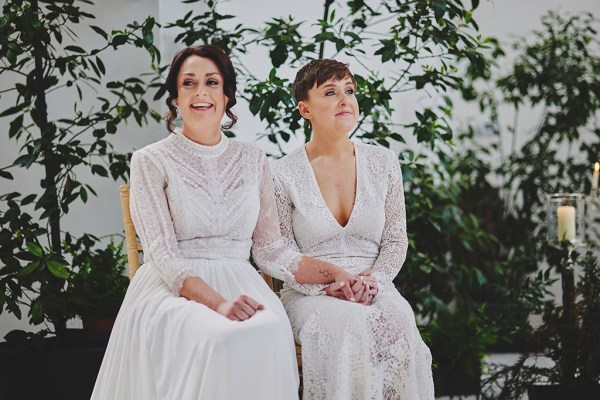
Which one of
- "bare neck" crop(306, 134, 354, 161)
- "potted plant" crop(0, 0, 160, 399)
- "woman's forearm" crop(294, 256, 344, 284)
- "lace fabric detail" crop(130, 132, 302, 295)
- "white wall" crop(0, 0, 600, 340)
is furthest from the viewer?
"white wall" crop(0, 0, 600, 340)

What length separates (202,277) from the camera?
104 inches

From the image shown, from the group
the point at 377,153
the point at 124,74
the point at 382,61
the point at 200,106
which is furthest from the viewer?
the point at 124,74

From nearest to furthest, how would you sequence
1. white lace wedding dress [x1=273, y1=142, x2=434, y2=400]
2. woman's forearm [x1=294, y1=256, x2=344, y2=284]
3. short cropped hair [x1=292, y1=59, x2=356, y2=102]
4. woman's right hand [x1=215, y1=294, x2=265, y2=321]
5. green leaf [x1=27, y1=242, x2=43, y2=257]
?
woman's right hand [x1=215, y1=294, x2=265, y2=321]
white lace wedding dress [x1=273, y1=142, x2=434, y2=400]
woman's forearm [x1=294, y1=256, x2=344, y2=284]
short cropped hair [x1=292, y1=59, x2=356, y2=102]
green leaf [x1=27, y1=242, x2=43, y2=257]

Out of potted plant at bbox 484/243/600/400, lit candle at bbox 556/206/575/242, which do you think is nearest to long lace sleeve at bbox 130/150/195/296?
potted plant at bbox 484/243/600/400

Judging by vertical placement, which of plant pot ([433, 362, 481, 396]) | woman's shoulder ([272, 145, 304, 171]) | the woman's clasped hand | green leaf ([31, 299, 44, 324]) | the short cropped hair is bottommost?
plant pot ([433, 362, 481, 396])

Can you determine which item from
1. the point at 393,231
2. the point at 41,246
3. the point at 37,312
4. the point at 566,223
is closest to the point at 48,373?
the point at 37,312

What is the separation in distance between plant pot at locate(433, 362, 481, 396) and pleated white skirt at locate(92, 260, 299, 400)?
6.45 feet

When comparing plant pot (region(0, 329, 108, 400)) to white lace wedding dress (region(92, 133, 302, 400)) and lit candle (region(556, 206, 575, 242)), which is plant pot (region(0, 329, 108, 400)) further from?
lit candle (region(556, 206, 575, 242))

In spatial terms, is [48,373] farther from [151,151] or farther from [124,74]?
[124,74]

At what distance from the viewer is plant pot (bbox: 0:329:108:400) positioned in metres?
3.43

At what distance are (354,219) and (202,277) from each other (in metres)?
0.58

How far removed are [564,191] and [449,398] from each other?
1851 millimetres

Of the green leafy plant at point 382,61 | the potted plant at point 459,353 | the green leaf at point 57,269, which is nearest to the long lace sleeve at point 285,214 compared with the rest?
the green leafy plant at point 382,61

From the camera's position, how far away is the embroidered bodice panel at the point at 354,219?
2.94 metres
